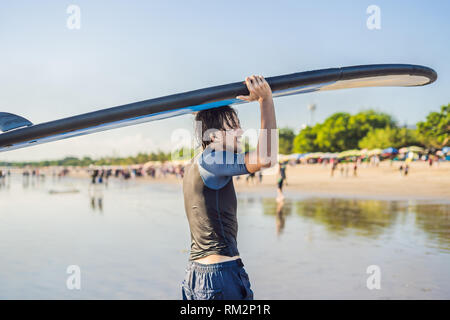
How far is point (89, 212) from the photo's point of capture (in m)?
Answer: 16.6

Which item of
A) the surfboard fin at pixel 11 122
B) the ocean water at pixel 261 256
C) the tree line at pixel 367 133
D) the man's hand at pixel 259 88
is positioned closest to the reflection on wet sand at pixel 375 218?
the ocean water at pixel 261 256

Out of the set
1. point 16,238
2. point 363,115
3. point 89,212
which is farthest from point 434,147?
point 16,238

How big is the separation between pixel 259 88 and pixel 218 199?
21.3 inches

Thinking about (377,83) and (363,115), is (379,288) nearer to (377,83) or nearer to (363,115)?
(377,83)

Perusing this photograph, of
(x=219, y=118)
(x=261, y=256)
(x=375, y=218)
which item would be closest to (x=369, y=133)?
(x=375, y=218)

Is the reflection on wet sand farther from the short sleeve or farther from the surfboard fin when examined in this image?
the surfboard fin

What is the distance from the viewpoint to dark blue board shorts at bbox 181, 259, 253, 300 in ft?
6.59

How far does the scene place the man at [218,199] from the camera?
6.27 ft

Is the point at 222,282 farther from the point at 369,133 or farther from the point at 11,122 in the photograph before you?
the point at 369,133

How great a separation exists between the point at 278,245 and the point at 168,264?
246cm

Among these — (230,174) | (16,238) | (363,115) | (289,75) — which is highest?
(363,115)

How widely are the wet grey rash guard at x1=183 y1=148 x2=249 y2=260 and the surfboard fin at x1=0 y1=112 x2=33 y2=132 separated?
86cm

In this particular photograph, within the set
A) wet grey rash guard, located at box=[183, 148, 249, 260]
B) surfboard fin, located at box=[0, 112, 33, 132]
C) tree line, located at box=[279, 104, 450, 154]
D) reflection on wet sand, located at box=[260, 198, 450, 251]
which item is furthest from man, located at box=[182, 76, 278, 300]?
tree line, located at box=[279, 104, 450, 154]

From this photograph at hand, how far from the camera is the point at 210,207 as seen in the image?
2014 mm
